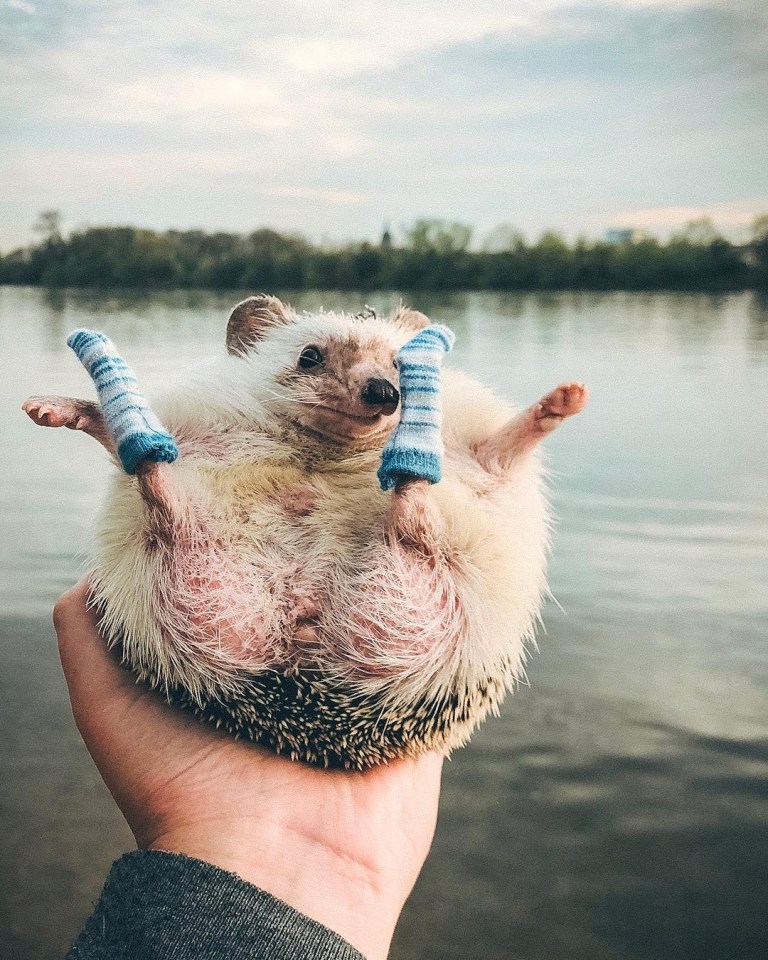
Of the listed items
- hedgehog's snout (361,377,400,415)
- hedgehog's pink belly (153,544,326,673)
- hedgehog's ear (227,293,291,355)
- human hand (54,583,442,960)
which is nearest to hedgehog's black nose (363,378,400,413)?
hedgehog's snout (361,377,400,415)

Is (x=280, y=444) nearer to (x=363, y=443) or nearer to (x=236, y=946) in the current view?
(x=363, y=443)

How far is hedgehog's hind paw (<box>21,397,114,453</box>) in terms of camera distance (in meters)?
1.43

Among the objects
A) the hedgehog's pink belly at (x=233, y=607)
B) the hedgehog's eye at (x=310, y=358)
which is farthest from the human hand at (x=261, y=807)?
the hedgehog's eye at (x=310, y=358)

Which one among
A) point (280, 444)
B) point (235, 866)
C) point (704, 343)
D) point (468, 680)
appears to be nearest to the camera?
point (235, 866)

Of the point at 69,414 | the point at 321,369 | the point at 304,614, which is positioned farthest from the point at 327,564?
the point at 69,414

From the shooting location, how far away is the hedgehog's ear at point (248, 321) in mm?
1907

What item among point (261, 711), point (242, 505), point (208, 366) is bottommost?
point (261, 711)

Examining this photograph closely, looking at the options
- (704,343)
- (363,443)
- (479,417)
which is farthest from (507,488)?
(704,343)

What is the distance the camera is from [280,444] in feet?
5.57

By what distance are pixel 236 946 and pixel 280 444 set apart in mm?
910

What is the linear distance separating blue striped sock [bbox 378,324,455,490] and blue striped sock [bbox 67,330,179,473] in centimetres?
40

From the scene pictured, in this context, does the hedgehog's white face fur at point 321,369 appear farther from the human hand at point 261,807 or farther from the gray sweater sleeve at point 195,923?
the gray sweater sleeve at point 195,923

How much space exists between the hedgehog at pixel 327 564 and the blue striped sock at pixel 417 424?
11 millimetres

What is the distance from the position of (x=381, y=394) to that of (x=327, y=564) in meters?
0.34
